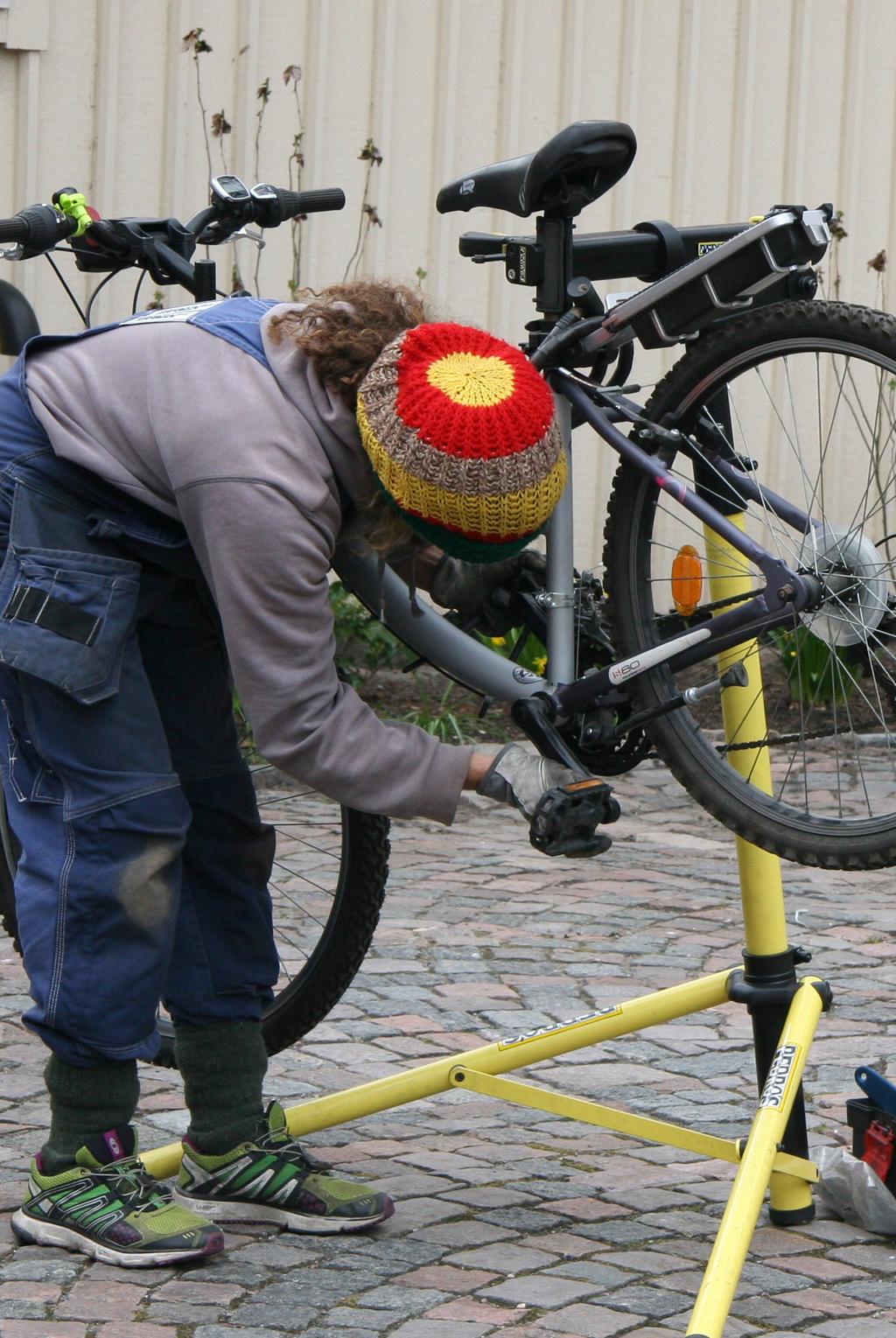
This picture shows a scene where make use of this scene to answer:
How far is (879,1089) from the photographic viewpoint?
313cm

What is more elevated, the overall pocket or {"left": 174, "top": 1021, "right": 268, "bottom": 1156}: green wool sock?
the overall pocket

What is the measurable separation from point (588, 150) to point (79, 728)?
3.73 feet

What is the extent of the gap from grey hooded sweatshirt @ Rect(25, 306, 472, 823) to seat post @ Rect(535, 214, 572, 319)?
0.42 m

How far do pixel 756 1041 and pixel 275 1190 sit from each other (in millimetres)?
831

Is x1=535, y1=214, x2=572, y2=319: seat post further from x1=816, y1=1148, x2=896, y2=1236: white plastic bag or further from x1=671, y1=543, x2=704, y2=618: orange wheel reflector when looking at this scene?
x1=816, y1=1148, x2=896, y2=1236: white plastic bag

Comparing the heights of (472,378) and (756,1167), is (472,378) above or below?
above

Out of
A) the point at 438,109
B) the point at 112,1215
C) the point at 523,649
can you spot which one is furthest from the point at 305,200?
the point at 438,109

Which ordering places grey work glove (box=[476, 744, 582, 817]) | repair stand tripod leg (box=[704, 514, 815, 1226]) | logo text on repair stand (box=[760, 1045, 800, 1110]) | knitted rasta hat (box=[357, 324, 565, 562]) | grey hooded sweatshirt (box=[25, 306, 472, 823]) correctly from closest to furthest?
1. knitted rasta hat (box=[357, 324, 565, 562])
2. grey hooded sweatshirt (box=[25, 306, 472, 823])
3. grey work glove (box=[476, 744, 582, 817])
4. logo text on repair stand (box=[760, 1045, 800, 1110])
5. repair stand tripod leg (box=[704, 514, 815, 1226])

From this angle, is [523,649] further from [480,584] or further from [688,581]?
[688,581]

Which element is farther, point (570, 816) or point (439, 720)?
point (439, 720)

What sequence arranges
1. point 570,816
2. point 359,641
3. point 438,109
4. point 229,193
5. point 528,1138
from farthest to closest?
1. point 438,109
2. point 359,641
3. point 528,1138
4. point 229,193
5. point 570,816

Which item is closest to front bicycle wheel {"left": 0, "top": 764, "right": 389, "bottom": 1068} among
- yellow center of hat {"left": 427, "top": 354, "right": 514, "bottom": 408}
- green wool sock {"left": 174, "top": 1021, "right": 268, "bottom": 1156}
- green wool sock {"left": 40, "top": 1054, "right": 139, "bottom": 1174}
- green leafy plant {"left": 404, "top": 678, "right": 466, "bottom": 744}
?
green wool sock {"left": 174, "top": 1021, "right": 268, "bottom": 1156}

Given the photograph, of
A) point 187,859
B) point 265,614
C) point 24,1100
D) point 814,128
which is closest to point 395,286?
point 265,614

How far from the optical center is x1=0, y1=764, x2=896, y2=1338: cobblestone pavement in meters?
2.77
